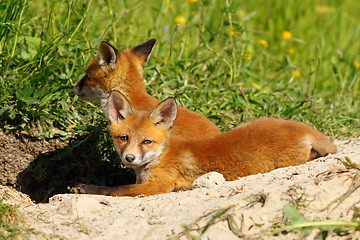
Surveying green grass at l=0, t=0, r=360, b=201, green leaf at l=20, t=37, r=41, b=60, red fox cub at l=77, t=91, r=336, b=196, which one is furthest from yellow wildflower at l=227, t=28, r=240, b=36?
green leaf at l=20, t=37, r=41, b=60

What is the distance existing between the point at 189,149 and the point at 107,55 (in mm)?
1766

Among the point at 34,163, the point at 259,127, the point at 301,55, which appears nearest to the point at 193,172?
the point at 259,127

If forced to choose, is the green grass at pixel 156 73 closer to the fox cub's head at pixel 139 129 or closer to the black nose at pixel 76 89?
the black nose at pixel 76 89

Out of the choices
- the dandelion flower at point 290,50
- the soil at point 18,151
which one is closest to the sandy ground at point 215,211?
the soil at point 18,151

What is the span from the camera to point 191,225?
434 cm

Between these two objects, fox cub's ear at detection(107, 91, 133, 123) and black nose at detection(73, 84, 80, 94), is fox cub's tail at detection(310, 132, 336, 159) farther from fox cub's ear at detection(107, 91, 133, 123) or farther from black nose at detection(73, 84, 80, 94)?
black nose at detection(73, 84, 80, 94)

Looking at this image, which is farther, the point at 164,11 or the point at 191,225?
the point at 164,11

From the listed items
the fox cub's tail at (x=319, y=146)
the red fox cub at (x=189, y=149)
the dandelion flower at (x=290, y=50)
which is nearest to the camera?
the red fox cub at (x=189, y=149)

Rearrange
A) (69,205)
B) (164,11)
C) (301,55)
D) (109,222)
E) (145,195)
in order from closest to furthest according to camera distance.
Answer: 1. (109,222)
2. (69,205)
3. (145,195)
4. (164,11)
5. (301,55)

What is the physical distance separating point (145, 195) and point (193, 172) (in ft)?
1.73

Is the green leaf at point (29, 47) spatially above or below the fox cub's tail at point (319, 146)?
above

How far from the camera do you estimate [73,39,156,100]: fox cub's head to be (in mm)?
7031

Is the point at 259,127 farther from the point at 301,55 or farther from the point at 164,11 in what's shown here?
the point at 301,55

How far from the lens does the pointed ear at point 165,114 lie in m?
6.00
